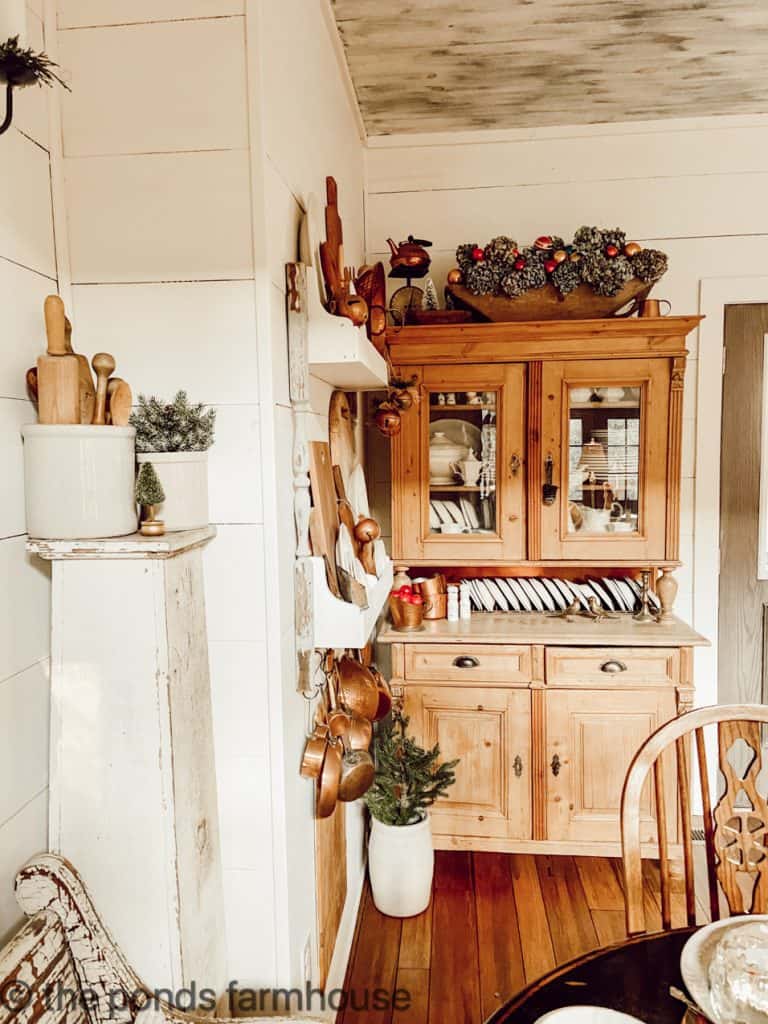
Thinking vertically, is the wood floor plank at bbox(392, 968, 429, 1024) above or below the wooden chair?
below

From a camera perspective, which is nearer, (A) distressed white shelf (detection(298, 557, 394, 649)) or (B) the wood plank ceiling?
(A) distressed white shelf (detection(298, 557, 394, 649))

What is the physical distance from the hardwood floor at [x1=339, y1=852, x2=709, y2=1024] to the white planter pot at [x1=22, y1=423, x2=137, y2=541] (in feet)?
5.21

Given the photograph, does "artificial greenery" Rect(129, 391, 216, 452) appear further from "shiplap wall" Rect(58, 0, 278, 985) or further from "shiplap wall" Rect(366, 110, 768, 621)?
"shiplap wall" Rect(366, 110, 768, 621)

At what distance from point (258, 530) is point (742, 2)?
6.58 ft

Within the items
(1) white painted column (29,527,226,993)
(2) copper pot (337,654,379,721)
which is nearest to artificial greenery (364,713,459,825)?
(2) copper pot (337,654,379,721)

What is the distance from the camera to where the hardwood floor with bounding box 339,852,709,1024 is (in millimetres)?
1968

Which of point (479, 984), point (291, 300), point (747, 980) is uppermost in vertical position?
point (291, 300)

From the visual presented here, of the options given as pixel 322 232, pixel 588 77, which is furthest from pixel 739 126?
pixel 322 232

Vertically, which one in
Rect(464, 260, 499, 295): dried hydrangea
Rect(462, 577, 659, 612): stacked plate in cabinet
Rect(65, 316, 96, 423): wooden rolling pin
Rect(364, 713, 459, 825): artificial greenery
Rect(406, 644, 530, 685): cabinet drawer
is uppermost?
Rect(464, 260, 499, 295): dried hydrangea

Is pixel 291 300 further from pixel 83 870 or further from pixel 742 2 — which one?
pixel 742 2

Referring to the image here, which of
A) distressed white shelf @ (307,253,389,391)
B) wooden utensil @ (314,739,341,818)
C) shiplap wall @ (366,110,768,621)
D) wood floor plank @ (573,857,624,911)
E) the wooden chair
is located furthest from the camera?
shiplap wall @ (366,110,768,621)

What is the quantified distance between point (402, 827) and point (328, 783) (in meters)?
0.76

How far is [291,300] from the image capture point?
A: 1.45 metres

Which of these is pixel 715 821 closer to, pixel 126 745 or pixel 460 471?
pixel 126 745
